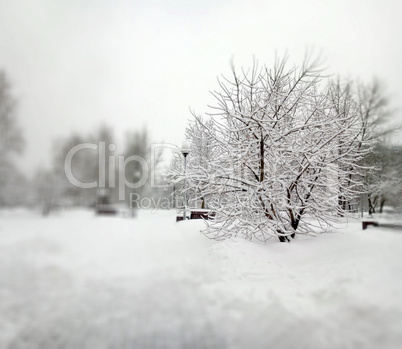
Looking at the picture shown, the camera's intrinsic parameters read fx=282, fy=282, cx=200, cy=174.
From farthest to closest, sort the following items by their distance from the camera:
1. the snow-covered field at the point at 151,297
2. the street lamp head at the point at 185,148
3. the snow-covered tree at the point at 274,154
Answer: the street lamp head at the point at 185,148
the snow-covered tree at the point at 274,154
the snow-covered field at the point at 151,297

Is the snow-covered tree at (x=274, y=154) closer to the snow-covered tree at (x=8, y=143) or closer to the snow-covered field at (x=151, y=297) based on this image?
the snow-covered field at (x=151, y=297)

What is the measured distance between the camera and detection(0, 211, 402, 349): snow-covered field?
1.40 metres

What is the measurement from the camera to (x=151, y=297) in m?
1.75

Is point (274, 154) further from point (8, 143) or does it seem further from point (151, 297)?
point (8, 143)

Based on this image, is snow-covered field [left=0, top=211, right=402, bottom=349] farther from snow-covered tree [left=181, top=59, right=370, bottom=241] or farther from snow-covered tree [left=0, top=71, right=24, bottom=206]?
snow-covered tree [left=181, top=59, right=370, bottom=241]

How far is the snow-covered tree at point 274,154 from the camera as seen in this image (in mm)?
3197

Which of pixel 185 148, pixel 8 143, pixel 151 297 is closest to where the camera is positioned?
pixel 8 143

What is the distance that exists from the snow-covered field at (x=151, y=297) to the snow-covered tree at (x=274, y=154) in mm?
1184

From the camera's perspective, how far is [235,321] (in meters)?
1.55

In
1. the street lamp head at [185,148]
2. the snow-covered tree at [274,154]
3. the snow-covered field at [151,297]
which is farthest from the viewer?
the street lamp head at [185,148]

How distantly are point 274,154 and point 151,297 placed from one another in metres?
2.16

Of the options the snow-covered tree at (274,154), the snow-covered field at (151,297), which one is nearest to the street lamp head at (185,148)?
the snow-covered tree at (274,154)

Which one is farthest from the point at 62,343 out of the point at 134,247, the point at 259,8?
the point at 259,8

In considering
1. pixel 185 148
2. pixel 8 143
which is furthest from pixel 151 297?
pixel 185 148
